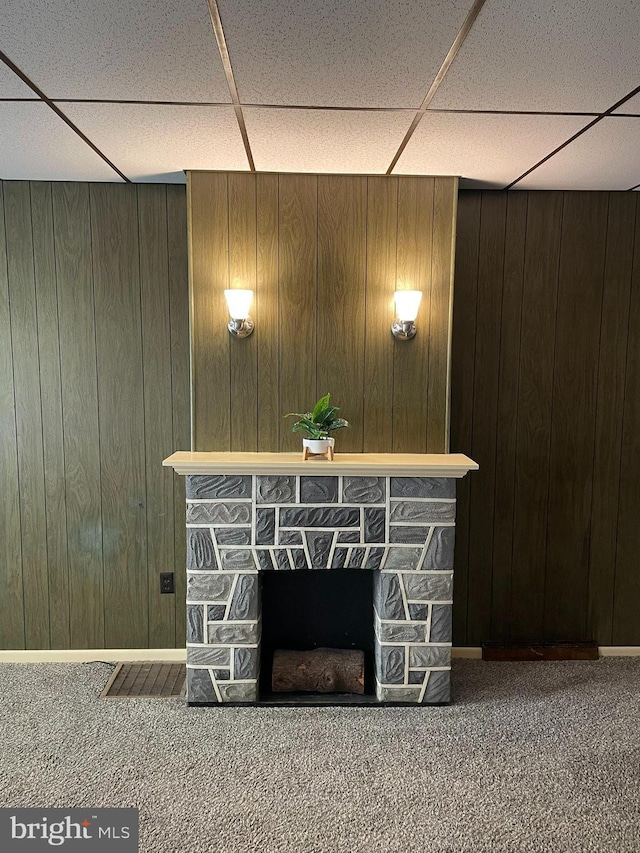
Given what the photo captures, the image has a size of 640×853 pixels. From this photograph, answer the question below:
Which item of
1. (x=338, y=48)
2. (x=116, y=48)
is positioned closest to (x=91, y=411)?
(x=116, y=48)

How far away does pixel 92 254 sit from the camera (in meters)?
2.88

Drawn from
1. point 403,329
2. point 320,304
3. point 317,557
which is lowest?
point 317,557

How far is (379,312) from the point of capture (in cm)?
267

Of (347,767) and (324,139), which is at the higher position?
(324,139)

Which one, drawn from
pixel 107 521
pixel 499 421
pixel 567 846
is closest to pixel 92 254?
pixel 107 521

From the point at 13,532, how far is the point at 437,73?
9.23ft

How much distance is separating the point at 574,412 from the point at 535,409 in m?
0.21

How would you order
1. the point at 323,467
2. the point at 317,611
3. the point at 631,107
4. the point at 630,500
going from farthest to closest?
the point at 630,500, the point at 317,611, the point at 323,467, the point at 631,107

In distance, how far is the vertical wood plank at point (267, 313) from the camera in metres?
2.61

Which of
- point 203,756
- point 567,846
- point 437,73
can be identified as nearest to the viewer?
point 437,73

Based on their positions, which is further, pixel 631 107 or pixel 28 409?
pixel 28 409

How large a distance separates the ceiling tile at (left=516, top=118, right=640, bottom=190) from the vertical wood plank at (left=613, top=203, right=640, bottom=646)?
1.32ft

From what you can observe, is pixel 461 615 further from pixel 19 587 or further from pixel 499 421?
pixel 19 587

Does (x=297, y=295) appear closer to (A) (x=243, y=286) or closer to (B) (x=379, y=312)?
(A) (x=243, y=286)
